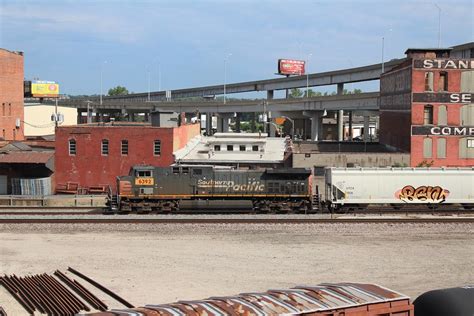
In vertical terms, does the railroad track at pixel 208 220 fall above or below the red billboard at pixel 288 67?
below

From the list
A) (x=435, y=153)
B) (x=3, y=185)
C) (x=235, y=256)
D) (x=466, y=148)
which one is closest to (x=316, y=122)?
(x=466, y=148)

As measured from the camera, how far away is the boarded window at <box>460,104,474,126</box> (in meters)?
53.3

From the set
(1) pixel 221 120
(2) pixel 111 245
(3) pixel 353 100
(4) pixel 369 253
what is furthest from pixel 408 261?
(1) pixel 221 120

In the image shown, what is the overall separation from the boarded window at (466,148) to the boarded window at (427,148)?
291 cm

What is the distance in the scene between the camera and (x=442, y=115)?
5341 cm

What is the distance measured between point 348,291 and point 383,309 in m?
1.02

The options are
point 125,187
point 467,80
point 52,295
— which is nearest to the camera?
point 52,295

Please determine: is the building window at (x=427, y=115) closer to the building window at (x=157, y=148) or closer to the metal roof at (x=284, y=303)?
the building window at (x=157, y=148)

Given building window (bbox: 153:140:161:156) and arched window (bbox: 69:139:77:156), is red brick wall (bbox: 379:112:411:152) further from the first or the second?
arched window (bbox: 69:139:77:156)

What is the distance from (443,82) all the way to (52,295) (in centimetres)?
4362

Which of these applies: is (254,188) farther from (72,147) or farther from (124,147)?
(72,147)

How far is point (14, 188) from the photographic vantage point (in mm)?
53531

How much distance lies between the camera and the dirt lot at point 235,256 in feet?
73.4

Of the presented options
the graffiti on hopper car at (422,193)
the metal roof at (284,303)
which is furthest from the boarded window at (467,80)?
the metal roof at (284,303)
